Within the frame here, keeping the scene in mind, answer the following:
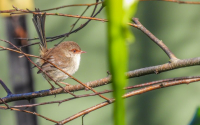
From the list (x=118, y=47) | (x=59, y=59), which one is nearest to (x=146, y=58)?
(x=59, y=59)

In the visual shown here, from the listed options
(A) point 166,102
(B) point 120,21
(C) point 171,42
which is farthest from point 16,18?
(B) point 120,21

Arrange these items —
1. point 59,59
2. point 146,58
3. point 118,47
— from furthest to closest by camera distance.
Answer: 1. point 146,58
2. point 59,59
3. point 118,47

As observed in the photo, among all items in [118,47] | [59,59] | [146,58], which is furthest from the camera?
[146,58]

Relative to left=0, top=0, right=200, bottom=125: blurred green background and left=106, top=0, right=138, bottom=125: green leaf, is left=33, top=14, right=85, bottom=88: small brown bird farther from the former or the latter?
left=106, top=0, right=138, bottom=125: green leaf

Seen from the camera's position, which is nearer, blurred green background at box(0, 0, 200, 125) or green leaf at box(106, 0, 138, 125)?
green leaf at box(106, 0, 138, 125)

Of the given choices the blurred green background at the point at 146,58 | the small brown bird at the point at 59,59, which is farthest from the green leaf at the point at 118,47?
the blurred green background at the point at 146,58

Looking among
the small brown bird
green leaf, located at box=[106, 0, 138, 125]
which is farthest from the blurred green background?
green leaf, located at box=[106, 0, 138, 125]

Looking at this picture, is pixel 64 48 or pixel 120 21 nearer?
pixel 120 21

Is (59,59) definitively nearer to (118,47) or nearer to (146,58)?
(146,58)

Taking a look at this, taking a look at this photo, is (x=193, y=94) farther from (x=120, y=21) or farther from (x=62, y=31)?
(x=120, y=21)
